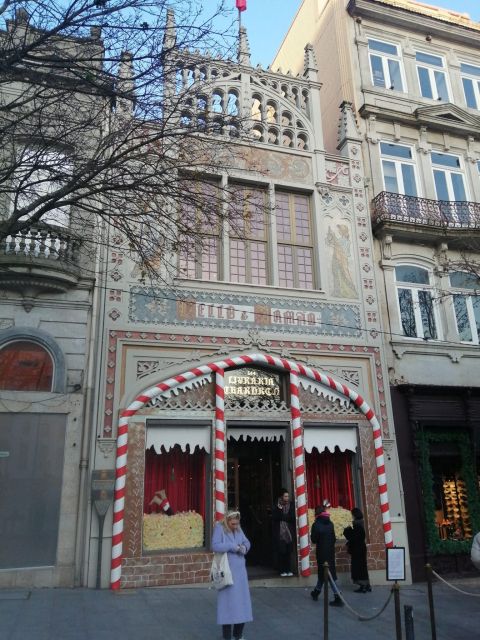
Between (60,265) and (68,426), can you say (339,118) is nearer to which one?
(60,265)

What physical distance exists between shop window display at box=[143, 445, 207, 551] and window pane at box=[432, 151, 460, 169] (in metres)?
12.4

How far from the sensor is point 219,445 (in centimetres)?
1186

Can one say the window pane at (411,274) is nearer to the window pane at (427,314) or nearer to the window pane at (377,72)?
the window pane at (427,314)

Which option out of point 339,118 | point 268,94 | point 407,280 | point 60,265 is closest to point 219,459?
point 60,265

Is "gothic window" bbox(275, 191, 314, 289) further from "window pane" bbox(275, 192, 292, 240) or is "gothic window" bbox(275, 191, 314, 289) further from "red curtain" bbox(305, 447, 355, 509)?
"red curtain" bbox(305, 447, 355, 509)

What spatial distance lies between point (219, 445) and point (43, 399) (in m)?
3.94

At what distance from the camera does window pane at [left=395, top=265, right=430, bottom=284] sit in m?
15.6

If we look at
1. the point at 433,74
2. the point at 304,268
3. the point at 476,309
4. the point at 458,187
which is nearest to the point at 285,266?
the point at 304,268

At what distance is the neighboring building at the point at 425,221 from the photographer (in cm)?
1372

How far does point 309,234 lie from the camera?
1491 centimetres

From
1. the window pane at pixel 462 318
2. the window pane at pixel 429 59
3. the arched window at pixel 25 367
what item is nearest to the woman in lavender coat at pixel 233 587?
the arched window at pixel 25 367

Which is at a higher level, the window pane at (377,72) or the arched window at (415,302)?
the window pane at (377,72)

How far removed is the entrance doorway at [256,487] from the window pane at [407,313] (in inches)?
201

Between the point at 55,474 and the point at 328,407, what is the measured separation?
6550 millimetres
